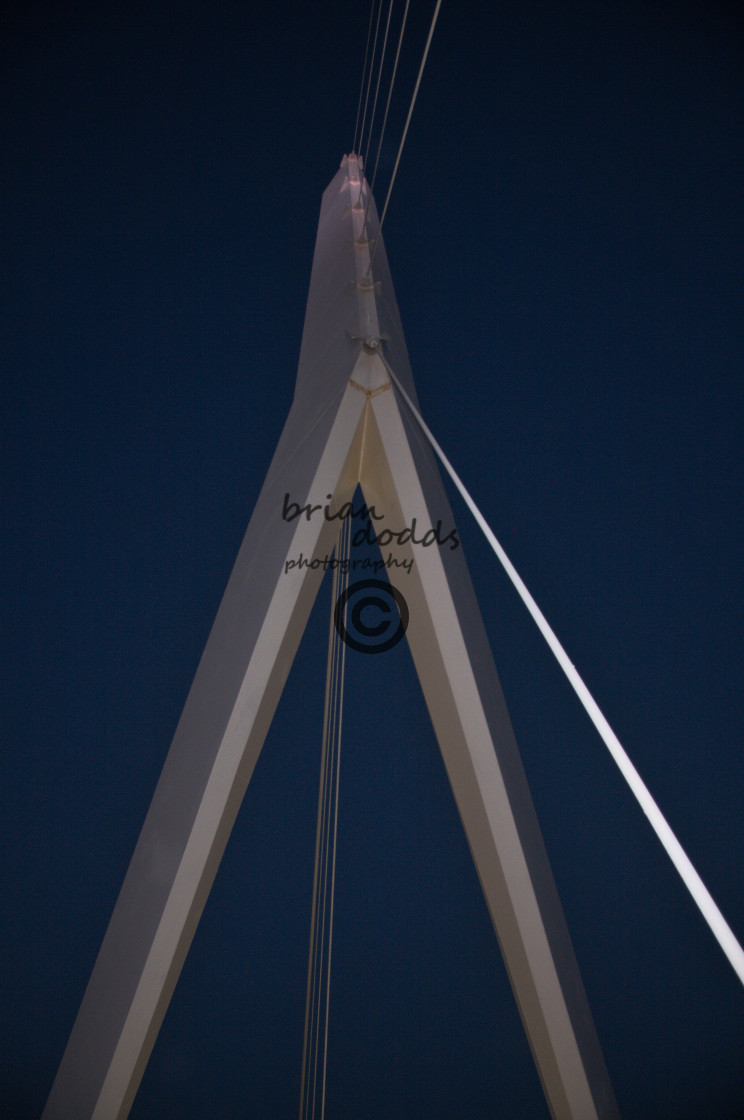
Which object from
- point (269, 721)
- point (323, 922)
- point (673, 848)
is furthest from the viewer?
point (323, 922)

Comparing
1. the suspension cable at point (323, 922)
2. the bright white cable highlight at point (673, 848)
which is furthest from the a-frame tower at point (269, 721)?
the suspension cable at point (323, 922)

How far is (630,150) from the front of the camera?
4562 millimetres

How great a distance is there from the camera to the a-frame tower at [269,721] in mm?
1747

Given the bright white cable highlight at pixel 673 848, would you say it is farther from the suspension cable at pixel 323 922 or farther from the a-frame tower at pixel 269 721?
the suspension cable at pixel 323 922

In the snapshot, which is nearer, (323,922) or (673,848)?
(673,848)

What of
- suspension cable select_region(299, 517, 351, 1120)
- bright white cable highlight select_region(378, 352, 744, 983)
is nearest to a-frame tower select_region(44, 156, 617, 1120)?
bright white cable highlight select_region(378, 352, 744, 983)

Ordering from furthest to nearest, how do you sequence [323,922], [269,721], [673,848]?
[323,922]
[269,721]
[673,848]

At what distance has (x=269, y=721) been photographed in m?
1.96

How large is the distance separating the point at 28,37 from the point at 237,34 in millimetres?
1102

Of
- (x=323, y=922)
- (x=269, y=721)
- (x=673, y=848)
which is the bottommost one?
(x=673, y=848)

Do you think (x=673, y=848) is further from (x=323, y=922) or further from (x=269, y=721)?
(x=323, y=922)

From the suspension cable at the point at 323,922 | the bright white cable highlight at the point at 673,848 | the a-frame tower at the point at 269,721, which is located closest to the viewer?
the bright white cable highlight at the point at 673,848

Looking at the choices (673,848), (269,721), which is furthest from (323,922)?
(673,848)

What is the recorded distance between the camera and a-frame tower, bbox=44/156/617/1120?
175cm
